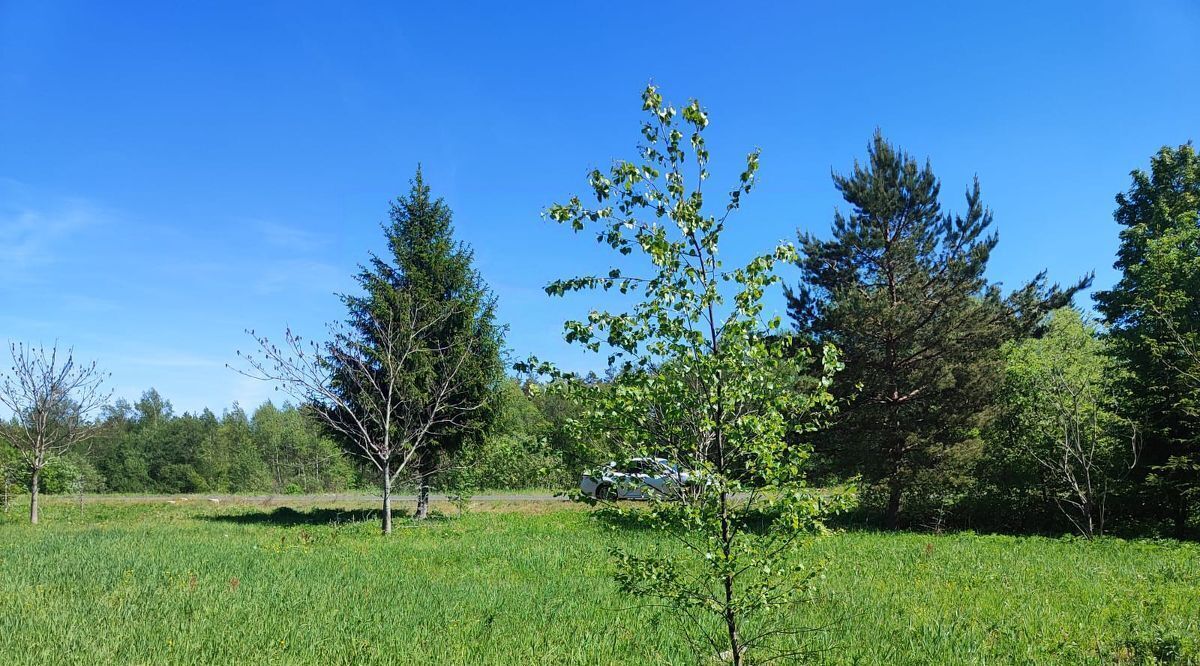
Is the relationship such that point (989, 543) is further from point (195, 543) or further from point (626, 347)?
point (195, 543)

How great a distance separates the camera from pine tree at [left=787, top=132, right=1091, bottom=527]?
1683 cm

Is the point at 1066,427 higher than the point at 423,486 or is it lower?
higher

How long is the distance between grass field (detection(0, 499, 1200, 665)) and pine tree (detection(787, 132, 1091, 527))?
13.0ft

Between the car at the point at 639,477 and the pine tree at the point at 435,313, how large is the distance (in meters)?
14.1

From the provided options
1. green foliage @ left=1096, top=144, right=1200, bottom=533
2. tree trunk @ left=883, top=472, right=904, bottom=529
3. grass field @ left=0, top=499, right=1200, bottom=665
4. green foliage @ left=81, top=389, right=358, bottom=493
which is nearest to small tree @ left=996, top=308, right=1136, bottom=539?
green foliage @ left=1096, top=144, right=1200, bottom=533

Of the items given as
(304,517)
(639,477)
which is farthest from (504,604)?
(304,517)

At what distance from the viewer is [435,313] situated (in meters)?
18.6

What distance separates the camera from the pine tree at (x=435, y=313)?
18172 millimetres

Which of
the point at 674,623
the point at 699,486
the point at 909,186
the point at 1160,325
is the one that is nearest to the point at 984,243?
the point at 909,186

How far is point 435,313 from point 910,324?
1307 centimetres

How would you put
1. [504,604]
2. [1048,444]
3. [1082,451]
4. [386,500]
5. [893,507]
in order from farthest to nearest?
1. [893,507]
2. [1048,444]
3. [1082,451]
4. [386,500]
5. [504,604]

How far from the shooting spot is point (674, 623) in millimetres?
6973

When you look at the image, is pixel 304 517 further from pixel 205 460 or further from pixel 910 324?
pixel 205 460

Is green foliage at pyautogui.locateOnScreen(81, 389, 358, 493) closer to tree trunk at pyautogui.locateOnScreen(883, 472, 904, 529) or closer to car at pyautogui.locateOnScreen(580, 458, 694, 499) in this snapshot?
tree trunk at pyautogui.locateOnScreen(883, 472, 904, 529)
